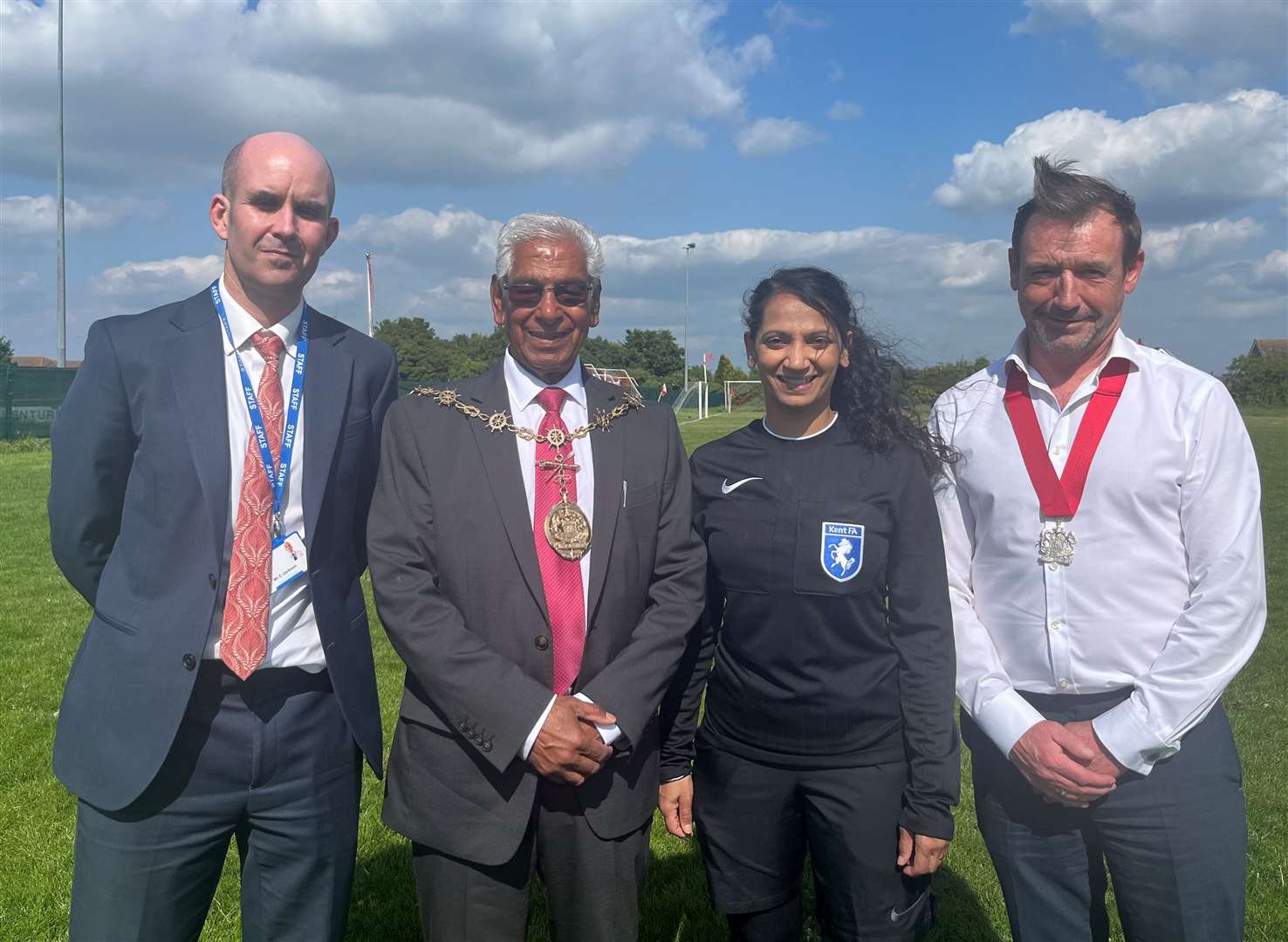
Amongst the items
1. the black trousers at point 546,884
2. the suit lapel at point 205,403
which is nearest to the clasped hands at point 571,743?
the black trousers at point 546,884

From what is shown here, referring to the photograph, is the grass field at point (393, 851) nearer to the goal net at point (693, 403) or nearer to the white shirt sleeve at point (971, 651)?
the white shirt sleeve at point (971, 651)

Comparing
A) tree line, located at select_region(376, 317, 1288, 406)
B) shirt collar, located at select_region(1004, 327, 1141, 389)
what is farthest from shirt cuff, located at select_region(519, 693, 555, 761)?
tree line, located at select_region(376, 317, 1288, 406)

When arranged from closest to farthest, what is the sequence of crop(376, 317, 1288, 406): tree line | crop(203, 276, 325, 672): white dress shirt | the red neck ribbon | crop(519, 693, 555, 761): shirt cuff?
crop(519, 693, 555, 761): shirt cuff → crop(203, 276, 325, 672): white dress shirt → the red neck ribbon → crop(376, 317, 1288, 406): tree line

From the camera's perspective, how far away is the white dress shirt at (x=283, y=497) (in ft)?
8.88

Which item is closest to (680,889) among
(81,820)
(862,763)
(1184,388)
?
(862,763)

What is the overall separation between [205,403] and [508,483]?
0.85 metres

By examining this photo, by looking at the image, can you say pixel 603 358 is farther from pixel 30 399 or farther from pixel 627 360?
pixel 30 399

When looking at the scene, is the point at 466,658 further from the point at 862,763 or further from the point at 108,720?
the point at 862,763

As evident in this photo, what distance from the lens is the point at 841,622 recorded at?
2.92m

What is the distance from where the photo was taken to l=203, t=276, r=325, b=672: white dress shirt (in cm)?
271

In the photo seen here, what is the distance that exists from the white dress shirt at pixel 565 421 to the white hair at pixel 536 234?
11.0 inches

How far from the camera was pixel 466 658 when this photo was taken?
104 inches

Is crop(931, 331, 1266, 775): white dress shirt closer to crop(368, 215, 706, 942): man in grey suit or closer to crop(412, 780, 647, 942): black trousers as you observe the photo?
crop(368, 215, 706, 942): man in grey suit

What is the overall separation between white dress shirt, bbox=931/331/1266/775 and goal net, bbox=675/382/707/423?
47808mm
